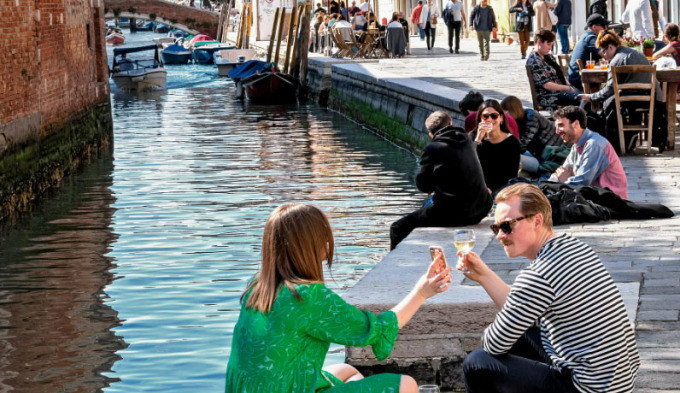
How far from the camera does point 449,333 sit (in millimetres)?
5746

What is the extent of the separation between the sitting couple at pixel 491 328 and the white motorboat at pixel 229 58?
129ft

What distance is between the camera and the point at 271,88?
3116cm

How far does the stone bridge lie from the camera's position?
60156 mm

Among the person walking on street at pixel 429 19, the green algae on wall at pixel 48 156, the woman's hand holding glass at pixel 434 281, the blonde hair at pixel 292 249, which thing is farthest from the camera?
the person walking on street at pixel 429 19

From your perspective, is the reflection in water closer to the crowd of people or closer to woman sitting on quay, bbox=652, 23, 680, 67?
the crowd of people

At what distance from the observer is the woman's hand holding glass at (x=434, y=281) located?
4.04m

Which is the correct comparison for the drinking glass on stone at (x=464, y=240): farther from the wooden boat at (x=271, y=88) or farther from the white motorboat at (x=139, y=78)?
the white motorboat at (x=139, y=78)

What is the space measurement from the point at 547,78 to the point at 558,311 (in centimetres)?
870

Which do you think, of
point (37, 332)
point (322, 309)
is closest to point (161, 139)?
point (37, 332)

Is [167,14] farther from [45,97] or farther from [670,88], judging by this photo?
[670,88]

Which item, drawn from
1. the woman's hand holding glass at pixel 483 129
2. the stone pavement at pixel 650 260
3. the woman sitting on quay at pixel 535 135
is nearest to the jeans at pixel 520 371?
the stone pavement at pixel 650 260

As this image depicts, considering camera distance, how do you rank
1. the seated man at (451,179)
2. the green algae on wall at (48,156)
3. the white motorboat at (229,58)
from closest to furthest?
the seated man at (451,179) → the green algae on wall at (48,156) → the white motorboat at (229,58)

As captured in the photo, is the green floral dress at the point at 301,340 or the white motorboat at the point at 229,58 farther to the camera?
the white motorboat at the point at 229,58

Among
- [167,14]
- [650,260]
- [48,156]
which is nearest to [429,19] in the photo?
[48,156]
